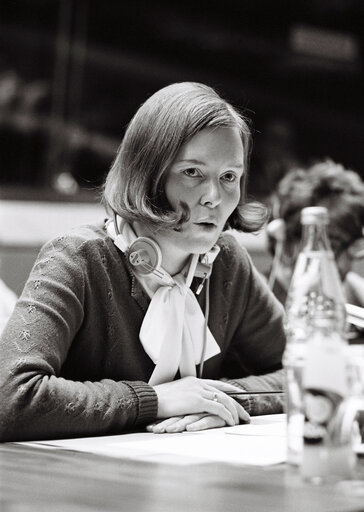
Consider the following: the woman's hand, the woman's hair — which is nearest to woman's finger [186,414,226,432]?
the woman's hand

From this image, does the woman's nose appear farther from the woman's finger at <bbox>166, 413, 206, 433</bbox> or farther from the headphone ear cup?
the woman's finger at <bbox>166, 413, 206, 433</bbox>

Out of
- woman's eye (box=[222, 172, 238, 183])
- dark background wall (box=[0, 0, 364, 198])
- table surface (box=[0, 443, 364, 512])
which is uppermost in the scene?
dark background wall (box=[0, 0, 364, 198])

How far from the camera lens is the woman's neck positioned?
1.59 m

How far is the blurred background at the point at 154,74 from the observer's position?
15.0 ft

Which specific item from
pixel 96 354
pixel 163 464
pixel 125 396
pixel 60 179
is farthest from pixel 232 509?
pixel 60 179

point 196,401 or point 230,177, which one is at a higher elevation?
point 230,177

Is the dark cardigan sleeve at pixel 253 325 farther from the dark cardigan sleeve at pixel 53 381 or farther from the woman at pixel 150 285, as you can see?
the dark cardigan sleeve at pixel 53 381

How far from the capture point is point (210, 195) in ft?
4.94

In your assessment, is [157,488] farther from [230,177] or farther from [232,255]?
[232,255]

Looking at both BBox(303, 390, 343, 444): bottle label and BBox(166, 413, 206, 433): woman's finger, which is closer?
BBox(303, 390, 343, 444): bottle label

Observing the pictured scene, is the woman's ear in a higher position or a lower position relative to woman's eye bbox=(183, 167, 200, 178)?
lower

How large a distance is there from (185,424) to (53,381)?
0.71ft

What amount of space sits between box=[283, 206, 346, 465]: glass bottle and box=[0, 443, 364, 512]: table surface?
6cm

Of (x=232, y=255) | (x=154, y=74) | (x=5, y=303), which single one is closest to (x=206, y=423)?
(x=232, y=255)
